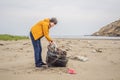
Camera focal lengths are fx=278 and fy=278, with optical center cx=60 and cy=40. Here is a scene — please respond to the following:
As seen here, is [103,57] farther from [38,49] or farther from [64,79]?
[64,79]

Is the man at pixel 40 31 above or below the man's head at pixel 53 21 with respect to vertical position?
below

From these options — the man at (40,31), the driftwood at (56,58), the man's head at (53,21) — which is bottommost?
the driftwood at (56,58)

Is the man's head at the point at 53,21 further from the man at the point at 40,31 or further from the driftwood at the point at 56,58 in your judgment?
the driftwood at the point at 56,58

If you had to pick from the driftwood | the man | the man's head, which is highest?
the man's head

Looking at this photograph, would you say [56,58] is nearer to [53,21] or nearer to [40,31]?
[40,31]

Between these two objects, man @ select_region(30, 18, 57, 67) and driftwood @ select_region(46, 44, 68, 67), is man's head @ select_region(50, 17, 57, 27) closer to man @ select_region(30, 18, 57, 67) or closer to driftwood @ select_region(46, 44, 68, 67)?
man @ select_region(30, 18, 57, 67)

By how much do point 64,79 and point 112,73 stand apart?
194cm

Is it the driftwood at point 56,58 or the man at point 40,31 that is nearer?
the man at point 40,31

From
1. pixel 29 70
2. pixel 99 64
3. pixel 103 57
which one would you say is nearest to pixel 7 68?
pixel 29 70

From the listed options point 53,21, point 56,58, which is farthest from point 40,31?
point 56,58

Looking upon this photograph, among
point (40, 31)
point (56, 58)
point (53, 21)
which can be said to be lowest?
point (56, 58)

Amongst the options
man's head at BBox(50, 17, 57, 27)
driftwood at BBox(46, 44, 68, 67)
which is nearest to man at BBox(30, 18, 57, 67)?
man's head at BBox(50, 17, 57, 27)

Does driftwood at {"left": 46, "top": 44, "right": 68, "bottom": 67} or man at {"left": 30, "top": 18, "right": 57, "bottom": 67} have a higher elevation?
man at {"left": 30, "top": 18, "right": 57, "bottom": 67}

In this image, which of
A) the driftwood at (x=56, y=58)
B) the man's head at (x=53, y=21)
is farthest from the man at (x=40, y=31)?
the driftwood at (x=56, y=58)
